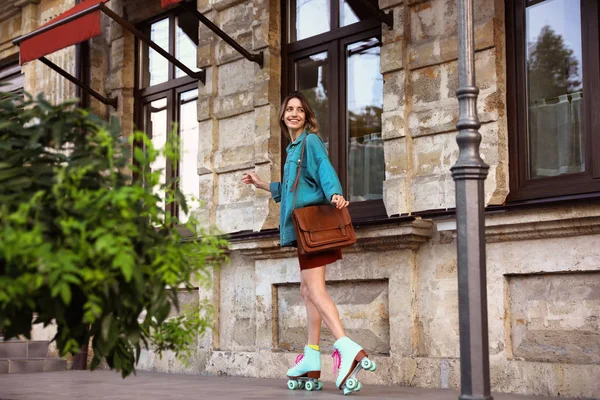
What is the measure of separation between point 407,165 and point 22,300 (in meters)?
4.46

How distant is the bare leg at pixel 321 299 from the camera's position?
20.9 feet

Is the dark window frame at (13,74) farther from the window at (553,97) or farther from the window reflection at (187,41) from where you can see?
the window at (553,97)

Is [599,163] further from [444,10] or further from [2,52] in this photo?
[2,52]

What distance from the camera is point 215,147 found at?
9.52 metres

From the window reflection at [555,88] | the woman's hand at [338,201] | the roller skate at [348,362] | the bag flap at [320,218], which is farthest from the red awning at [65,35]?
the roller skate at [348,362]

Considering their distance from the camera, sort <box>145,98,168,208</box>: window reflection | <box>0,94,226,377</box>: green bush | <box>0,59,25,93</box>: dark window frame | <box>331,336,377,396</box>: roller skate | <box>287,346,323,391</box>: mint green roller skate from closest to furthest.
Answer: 1. <box>0,94,226,377</box>: green bush
2. <box>331,336,377,396</box>: roller skate
3. <box>287,346,323,391</box>: mint green roller skate
4. <box>145,98,168,208</box>: window reflection
5. <box>0,59,25,93</box>: dark window frame

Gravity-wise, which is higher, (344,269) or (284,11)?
(284,11)

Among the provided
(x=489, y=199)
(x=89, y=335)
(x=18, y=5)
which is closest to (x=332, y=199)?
(x=489, y=199)

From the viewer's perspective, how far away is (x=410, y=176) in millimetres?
7488

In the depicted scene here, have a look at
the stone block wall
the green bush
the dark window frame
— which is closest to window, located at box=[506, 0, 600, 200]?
the stone block wall

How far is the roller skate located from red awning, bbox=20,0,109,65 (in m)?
4.48

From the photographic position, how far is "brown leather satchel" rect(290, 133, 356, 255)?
6312 millimetres

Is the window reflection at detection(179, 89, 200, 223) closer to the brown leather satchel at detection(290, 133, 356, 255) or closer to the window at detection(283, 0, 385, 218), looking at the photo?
the window at detection(283, 0, 385, 218)

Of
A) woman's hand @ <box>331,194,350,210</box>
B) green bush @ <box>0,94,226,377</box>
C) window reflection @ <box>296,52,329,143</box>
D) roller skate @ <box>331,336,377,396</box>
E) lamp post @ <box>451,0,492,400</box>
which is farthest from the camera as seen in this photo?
window reflection @ <box>296,52,329,143</box>
